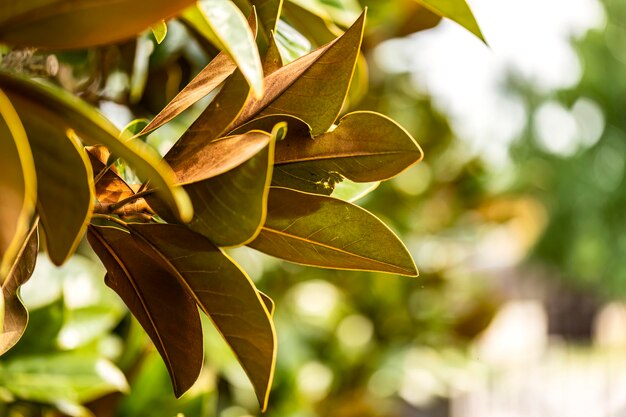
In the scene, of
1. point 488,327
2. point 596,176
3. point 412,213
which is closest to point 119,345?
point 412,213

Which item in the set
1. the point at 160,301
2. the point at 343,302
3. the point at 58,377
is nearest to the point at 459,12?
the point at 160,301

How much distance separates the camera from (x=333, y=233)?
0.27 m

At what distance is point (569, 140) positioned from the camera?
1050cm

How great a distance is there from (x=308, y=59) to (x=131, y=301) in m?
0.12

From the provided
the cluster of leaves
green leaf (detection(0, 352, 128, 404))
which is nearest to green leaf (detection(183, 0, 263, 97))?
the cluster of leaves

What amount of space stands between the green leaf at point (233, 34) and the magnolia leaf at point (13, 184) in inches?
2.5

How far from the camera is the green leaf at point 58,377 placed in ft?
1.59

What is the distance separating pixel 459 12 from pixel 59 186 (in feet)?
0.69

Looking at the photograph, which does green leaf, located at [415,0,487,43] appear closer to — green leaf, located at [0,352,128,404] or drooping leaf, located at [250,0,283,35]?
drooping leaf, located at [250,0,283,35]

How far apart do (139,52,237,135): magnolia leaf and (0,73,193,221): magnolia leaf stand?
0.09m

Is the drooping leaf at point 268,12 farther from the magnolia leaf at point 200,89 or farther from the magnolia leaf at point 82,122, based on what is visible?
the magnolia leaf at point 82,122

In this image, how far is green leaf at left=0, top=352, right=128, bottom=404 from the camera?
1.59ft

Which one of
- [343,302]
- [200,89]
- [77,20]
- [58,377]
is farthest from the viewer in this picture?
[343,302]

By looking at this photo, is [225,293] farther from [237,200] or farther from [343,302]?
[343,302]
